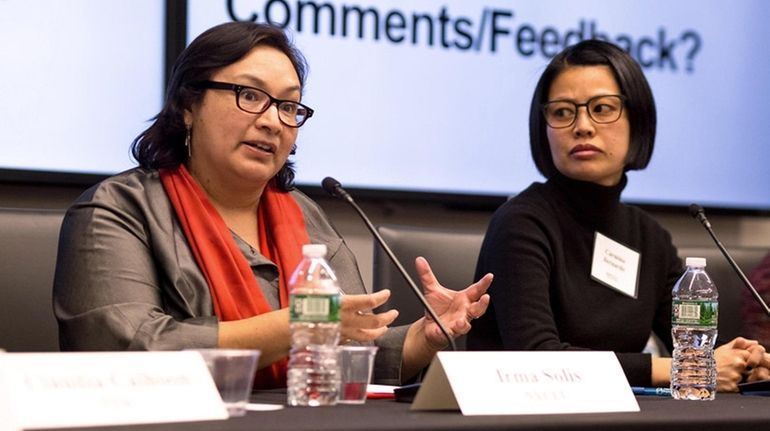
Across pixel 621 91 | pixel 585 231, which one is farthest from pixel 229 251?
pixel 621 91

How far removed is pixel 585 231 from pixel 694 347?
2.11 feet

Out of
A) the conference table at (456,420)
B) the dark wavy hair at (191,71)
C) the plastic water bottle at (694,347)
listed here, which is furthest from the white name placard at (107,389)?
the dark wavy hair at (191,71)

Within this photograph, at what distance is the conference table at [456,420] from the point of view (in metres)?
1.36

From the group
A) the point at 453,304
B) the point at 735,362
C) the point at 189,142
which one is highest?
the point at 189,142

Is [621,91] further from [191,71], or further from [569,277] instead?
[191,71]

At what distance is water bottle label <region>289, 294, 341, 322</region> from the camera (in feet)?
5.40

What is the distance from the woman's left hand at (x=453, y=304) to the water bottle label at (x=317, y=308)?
442 millimetres

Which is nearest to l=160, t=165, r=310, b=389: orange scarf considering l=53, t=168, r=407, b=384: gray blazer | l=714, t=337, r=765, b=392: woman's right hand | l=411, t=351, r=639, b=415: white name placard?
l=53, t=168, r=407, b=384: gray blazer

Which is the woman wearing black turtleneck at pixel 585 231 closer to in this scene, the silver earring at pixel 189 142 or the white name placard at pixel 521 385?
the silver earring at pixel 189 142

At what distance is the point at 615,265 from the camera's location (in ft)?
9.48

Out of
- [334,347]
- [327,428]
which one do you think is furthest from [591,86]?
[327,428]

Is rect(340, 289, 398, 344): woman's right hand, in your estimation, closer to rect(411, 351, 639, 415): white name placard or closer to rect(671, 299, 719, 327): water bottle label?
rect(411, 351, 639, 415): white name placard

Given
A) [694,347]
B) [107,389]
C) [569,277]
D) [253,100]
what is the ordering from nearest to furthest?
[107,389] < [694,347] < [253,100] < [569,277]

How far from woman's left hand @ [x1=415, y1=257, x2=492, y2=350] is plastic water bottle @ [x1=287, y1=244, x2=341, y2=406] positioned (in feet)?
1.25
